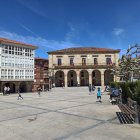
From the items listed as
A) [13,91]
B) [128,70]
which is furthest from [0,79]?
[128,70]

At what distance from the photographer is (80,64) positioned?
191 ft

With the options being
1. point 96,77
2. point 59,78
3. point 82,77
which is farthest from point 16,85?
point 96,77

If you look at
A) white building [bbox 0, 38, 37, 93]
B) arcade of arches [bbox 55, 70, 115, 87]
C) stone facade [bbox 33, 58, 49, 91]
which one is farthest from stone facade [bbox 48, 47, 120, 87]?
white building [bbox 0, 38, 37, 93]

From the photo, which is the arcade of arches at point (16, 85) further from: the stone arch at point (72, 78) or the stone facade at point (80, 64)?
the stone arch at point (72, 78)

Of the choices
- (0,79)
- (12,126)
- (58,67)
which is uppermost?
(58,67)

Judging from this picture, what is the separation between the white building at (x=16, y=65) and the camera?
34875mm

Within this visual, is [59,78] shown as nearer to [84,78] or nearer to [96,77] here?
[84,78]

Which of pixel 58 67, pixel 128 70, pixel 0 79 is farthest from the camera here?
pixel 58 67

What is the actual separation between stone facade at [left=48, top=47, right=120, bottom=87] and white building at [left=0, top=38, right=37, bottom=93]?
1682 cm

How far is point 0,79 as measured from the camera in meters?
33.8

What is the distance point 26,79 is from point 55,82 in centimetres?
2086

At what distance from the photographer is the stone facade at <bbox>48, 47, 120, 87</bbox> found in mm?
56625

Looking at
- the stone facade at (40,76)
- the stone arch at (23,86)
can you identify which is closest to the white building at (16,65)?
the stone arch at (23,86)

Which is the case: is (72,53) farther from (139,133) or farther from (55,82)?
(139,133)
